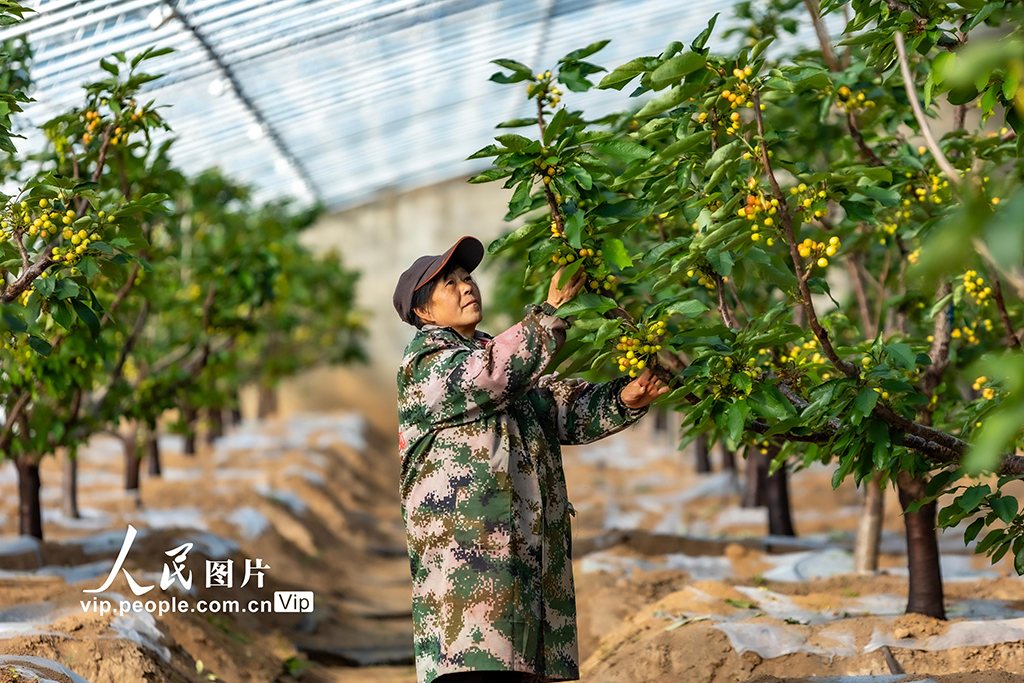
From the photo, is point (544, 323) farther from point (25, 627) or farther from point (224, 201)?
point (224, 201)

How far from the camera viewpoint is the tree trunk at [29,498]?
180 inches

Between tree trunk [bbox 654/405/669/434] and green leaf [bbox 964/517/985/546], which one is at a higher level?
tree trunk [bbox 654/405/669/434]

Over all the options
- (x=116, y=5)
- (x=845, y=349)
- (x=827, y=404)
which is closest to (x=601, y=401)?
(x=827, y=404)

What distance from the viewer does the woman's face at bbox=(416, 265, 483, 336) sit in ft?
6.87

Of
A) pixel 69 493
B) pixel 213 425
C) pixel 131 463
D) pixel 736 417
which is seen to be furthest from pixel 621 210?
pixel 213 425

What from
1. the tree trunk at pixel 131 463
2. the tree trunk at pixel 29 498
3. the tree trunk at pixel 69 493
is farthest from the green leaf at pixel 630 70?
the tree trunk at pixel 131 463

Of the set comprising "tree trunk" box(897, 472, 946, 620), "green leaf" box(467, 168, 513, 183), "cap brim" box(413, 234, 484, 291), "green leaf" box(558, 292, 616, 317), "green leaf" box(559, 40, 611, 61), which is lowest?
"tree trunk" box(897, 472, 946, 620)

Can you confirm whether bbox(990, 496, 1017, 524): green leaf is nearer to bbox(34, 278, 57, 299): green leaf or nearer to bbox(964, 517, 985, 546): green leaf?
bbox(964, 517, 985, 546): green leaf

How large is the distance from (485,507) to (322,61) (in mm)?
6406

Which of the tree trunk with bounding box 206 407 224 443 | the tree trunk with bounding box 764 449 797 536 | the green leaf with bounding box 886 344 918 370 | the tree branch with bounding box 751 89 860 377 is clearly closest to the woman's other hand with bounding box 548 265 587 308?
the tree branch with bounding box 751 89 860 377

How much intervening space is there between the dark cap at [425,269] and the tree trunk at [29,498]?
3275mm

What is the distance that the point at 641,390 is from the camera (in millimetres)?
2115

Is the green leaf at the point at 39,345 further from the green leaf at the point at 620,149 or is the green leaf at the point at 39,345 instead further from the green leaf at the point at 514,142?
the green leaf at the point at 620,149

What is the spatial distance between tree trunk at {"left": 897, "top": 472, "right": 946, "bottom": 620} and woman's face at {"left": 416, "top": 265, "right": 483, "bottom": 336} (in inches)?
73.0
